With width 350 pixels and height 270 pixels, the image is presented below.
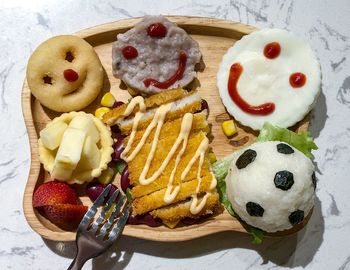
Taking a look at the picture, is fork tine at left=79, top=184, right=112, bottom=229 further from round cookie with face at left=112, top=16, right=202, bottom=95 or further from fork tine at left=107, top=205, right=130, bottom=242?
round cookie with face at left=112, top=16, right=202, bottom=95

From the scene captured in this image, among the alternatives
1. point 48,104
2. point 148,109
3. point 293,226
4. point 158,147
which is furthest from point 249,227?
point 48,104

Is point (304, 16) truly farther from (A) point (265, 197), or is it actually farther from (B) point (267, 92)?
(A) point (265, 197)

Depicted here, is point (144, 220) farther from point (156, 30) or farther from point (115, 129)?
point (156, 30)

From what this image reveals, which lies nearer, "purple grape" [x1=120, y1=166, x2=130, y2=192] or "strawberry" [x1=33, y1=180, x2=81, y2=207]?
"strawberry" [x1=33, y1=180, x2=81, y2=207]

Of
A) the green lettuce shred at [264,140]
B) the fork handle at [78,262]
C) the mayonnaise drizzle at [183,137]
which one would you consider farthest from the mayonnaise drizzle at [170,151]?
the fork handle at [78,262]

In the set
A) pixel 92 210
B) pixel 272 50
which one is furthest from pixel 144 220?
pixel 272 50

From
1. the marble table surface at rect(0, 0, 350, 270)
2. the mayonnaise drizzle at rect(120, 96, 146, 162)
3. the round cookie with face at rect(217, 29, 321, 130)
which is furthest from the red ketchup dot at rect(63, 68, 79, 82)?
the round cookie with face at rect(217, 29, 321, 130)
